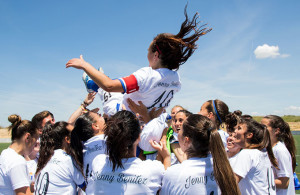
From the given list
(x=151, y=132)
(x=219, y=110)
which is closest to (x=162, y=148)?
(x=151, y=132)

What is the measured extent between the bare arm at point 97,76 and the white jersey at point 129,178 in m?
0.66

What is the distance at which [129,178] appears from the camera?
6.56 ft

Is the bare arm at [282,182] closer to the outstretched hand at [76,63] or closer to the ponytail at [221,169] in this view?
the ponytail at [221,169]

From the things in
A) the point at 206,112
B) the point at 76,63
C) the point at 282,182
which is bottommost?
the point at 282,182

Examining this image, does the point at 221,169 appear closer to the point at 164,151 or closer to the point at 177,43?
the point at 164,151

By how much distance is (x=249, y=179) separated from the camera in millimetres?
2703

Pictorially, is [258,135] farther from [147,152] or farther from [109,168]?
[109,168]

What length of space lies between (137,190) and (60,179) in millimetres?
1212

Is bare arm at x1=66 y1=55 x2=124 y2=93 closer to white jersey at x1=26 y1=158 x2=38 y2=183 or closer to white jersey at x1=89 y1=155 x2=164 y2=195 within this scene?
white jersey at x1=89 y1=155 x2=164 y2=195

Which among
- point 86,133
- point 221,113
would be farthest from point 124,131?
point 221,113

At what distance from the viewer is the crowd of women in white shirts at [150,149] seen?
6.68 feet

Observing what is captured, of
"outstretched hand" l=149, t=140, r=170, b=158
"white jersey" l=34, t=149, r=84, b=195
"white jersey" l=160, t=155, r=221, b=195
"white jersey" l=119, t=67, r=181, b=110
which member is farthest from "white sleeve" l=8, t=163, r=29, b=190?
"white jersey" l=160, t=155, r=221, b=195

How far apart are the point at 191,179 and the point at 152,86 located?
0.97 m

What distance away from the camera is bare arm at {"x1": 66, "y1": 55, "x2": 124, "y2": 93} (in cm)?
215
